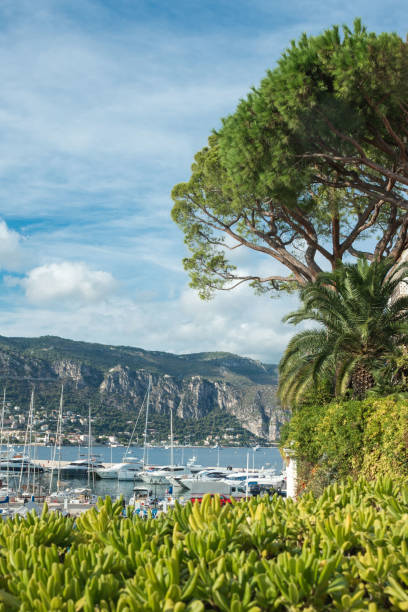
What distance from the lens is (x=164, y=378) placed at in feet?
435

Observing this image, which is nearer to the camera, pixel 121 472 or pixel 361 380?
pixel 361 380

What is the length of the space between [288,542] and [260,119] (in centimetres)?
1175

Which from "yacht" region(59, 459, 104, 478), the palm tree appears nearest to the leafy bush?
the palm tree

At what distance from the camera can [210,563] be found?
2.52 metres

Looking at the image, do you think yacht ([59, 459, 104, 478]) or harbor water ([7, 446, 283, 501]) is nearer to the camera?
harbor water ([7, 446, 283, 501])

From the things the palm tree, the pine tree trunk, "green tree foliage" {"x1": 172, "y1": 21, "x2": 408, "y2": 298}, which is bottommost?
the pine tree trunk

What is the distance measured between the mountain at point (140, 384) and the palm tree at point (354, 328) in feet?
305

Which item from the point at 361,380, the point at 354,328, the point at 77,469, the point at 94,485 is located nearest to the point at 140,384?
the point at 77,469

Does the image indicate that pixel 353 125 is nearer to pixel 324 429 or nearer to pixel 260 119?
pixel 260 119

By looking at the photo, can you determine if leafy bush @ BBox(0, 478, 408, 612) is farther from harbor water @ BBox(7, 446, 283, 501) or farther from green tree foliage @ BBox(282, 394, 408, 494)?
harbor water @ BBox(7, 446, 283, 501)

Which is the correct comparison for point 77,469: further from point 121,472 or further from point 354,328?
point 354,328

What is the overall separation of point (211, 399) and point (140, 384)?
19.4 meters

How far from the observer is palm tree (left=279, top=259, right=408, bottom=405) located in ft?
43.7

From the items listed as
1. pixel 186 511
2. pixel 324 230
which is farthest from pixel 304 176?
pixel 186 511
